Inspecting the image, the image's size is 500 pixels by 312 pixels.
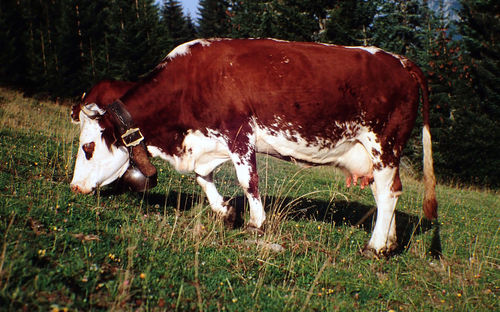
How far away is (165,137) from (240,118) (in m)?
1.07

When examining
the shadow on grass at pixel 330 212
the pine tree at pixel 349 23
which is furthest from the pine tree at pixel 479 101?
the shadow on grass at pixel 330 212

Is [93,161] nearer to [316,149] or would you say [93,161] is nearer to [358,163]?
[316,149]

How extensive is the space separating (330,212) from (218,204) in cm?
246

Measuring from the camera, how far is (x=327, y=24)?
23406 mm

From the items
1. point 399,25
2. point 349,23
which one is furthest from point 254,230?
point 399,25

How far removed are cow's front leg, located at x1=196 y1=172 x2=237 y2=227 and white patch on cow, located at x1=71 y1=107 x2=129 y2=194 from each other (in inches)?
46.7

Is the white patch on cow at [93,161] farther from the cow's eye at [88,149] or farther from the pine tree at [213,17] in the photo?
the pine tree at [213,17]

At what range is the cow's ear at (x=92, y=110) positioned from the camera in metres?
4.56

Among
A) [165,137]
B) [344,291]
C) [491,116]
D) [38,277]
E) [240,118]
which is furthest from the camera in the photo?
[491,116]

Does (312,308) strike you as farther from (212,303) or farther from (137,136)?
(137,136)

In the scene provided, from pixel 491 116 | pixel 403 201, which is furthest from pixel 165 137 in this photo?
pixel 491 116

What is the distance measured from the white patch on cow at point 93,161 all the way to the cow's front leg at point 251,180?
1596mm

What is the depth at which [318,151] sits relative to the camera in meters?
4.62

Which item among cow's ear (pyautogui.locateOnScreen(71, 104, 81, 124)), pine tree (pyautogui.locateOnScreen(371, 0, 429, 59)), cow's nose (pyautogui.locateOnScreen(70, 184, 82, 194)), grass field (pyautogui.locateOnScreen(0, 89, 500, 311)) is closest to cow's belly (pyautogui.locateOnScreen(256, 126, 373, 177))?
grass field (pyautogui.locateOnScreen(0, 89, 500, 311))
